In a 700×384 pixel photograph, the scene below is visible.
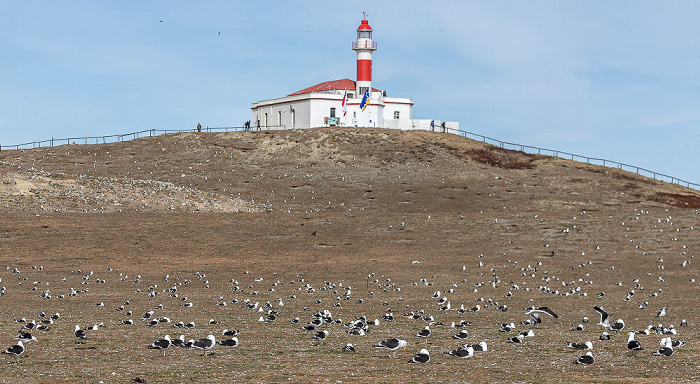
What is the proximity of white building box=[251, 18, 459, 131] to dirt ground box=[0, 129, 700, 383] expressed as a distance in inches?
202

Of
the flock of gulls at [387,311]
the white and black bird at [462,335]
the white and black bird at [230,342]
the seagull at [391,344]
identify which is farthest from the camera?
the white and black bird at [462,335]

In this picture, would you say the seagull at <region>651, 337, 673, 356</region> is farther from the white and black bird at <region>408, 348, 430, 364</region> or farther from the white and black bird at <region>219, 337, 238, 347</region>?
the white and black bird at <region>219, 337, 238, 347</region>

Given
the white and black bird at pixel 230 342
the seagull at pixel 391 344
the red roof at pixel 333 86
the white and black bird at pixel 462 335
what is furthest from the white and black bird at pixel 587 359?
the red roof at pixel 333 86

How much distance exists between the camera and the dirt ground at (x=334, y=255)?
18375 millimetres

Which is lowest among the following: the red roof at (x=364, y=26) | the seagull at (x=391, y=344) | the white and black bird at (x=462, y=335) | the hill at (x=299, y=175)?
the white and black bird at (x=462, y=335)

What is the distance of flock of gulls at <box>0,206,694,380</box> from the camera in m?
20.1

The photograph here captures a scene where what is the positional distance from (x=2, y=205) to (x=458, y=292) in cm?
3358

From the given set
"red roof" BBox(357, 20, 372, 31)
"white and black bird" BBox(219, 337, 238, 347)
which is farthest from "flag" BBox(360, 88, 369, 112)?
"white and black bird" BBox(219, 337, 238, 347)

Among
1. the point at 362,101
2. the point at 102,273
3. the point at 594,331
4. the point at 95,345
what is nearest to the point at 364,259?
the point at 102,273

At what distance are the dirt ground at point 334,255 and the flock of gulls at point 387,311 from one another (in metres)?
0.18

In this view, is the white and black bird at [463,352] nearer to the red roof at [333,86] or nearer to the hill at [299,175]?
the hill at [299,175]

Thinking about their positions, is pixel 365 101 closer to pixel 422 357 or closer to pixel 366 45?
pixel 366 45

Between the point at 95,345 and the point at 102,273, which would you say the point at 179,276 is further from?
the point at 95,345

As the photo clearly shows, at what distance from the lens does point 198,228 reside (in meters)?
50.1
